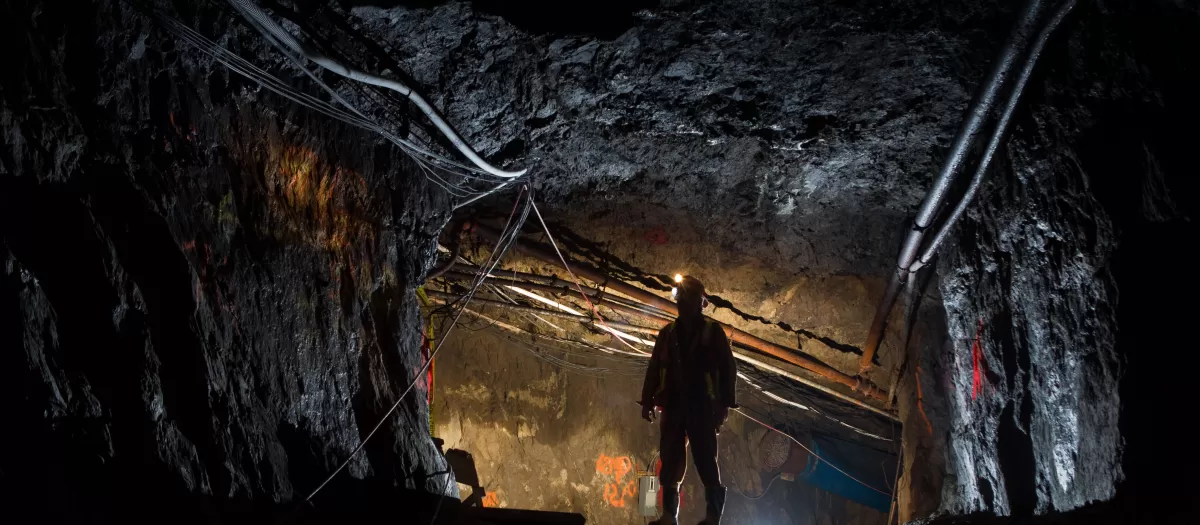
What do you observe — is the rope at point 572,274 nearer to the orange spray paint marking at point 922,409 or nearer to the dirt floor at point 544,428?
the dirt floor at point 544,428

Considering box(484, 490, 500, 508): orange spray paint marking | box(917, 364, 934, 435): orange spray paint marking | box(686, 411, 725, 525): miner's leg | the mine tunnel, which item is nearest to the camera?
the mine tunnel

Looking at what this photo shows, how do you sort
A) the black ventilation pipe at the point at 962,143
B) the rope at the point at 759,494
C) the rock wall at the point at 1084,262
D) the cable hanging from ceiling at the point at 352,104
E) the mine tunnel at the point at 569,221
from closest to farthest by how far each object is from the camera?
the mine tunnel at the point at 569,221 < the rock wall at the point at 1084,262 < the cable hanging from ceiling at the point at 352,104 < the black ventilation pipe at the point at 962,143 < the rope at the point at 759,494

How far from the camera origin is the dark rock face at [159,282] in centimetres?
200

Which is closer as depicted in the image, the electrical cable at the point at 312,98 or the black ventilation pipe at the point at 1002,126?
the electrical cable at the point at 312,98

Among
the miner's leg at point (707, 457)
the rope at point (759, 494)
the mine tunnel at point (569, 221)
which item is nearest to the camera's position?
the mine tunnel at point (569, 221)

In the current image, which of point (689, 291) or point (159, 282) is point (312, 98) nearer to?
point (159, 282)

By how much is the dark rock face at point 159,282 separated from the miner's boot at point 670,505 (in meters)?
2.42

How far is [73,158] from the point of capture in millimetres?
2145

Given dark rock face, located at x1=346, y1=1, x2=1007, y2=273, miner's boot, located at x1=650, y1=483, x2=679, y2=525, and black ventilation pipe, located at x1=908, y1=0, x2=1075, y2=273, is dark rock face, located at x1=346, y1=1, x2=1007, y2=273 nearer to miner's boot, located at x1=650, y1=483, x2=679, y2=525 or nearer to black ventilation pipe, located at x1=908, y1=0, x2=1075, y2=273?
black ventilation pipe, located at x1=908, y1=0, x2=1075, y2=273

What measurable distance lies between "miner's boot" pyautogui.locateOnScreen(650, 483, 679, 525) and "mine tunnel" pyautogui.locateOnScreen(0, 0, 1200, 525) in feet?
0.08

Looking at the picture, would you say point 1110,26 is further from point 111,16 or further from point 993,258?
point 111,16

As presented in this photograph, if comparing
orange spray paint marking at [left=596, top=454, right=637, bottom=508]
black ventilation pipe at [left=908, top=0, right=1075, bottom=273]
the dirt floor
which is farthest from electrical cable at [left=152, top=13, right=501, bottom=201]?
orange spray paint marking at [left=596, top=454, right=637, bottom=508]

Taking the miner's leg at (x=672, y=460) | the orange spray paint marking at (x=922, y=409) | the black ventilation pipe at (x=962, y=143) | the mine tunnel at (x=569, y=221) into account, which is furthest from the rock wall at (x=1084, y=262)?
the miner's leg at (x=672, y=460)

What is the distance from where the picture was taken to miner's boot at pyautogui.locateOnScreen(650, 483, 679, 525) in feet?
17.0
